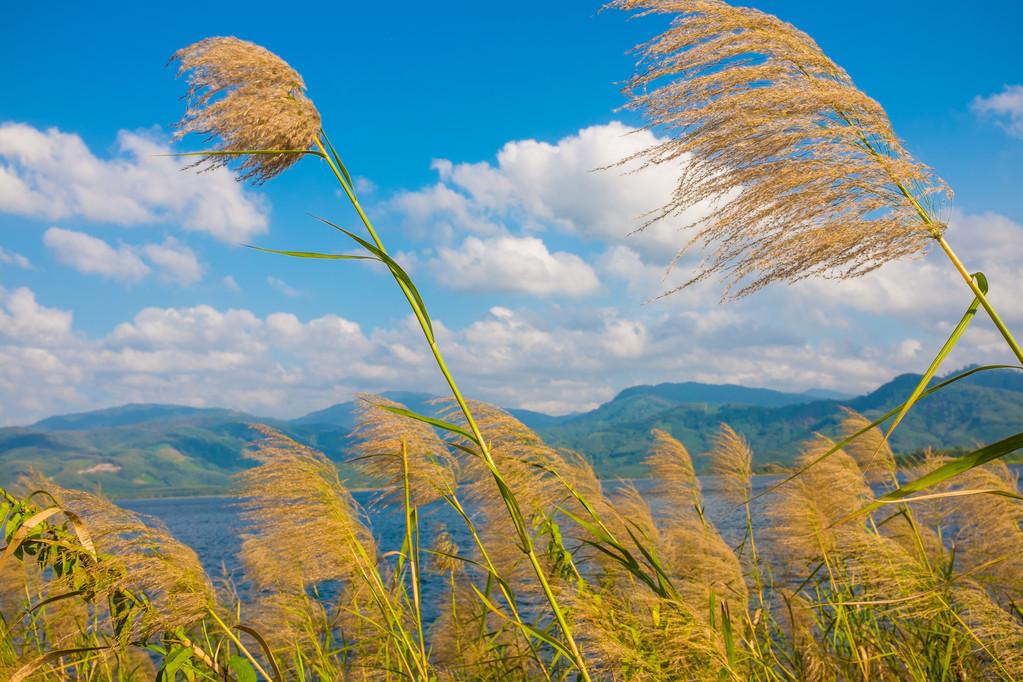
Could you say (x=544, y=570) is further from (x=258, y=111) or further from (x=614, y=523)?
(x=258, y=111)

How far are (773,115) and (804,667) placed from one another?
446cm

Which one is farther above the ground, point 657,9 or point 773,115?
point 657,9

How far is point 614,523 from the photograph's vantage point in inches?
199

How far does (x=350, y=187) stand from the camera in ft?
6.84

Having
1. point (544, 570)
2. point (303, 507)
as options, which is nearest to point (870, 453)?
point (544, 570)

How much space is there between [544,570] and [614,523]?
85 cm

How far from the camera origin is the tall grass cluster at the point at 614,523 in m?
2.05

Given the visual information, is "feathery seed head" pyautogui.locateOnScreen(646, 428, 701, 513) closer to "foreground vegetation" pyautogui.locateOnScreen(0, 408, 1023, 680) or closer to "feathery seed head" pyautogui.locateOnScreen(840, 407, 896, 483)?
"foreground vegetation" pyautogui.locateOnScreen(0, 408, 1023, 680)

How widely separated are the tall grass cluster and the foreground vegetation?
0.02 m

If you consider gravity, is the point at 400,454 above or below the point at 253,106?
below

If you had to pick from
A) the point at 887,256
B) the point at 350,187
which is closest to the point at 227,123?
the point at 350,187

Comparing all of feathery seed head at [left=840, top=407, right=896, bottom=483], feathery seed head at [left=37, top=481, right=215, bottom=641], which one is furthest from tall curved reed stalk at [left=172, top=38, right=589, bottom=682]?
feathery seed head at [left=840, top=407, right=896, bottom=483]

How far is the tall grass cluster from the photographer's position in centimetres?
205

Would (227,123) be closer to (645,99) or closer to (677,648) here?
(645,99)
